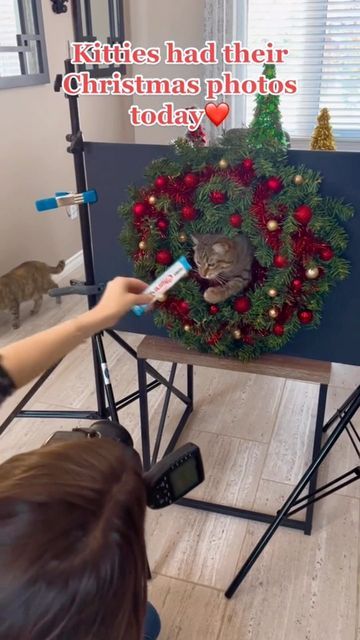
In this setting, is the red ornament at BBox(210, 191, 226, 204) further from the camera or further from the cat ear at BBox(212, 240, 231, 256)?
the camera

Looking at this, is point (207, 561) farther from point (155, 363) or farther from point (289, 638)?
point (155, 363)

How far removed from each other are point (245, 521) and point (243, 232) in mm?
851

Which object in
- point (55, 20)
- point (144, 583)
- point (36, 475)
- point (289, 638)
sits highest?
point (55, 20)

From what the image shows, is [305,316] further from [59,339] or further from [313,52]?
[313,52]

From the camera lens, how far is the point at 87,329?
32.6 inches

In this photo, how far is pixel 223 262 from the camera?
1.22 metres

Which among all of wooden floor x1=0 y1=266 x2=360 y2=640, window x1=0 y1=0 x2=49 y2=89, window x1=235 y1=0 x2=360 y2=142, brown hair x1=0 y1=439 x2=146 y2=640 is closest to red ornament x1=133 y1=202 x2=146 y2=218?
wooden floor x1=0 y1=266 x2=360 y2=640

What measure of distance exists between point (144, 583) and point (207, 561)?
107cm

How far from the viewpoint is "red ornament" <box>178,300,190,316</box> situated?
4.31ft

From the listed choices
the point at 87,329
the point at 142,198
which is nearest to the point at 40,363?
the point at 87,329

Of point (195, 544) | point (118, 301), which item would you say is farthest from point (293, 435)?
point (118, 301)

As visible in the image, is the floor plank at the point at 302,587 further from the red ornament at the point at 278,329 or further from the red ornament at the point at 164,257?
the red ornament at the point at 164,257

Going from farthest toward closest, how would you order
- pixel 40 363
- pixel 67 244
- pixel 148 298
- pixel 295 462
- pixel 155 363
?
pixel 67 244
pixel 155 363
pixel 295 462
pixel 148 298
pixel 40 363

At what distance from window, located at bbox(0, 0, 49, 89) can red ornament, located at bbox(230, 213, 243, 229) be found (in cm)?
178
